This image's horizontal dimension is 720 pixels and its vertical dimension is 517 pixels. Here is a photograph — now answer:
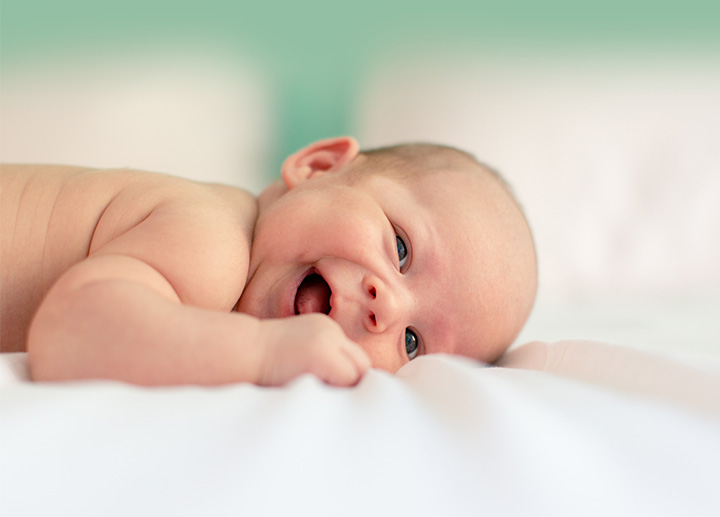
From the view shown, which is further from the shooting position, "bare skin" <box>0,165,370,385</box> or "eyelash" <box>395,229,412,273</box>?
"eyelash" <box>395,229,412,273</box>

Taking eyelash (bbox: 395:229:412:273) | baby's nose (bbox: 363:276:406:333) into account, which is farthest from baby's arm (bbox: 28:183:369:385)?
eyelash (bbox: 395:229:412:273)

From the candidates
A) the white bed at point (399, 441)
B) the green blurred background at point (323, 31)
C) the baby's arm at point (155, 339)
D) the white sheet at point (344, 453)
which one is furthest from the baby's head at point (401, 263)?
the green blurred background at point (323, 31)

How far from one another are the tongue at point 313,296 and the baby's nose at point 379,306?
0.09 meters

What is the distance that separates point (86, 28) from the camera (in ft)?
7.00

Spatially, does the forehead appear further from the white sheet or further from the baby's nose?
the white sheet

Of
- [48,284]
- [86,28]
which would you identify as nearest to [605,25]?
[86,28]

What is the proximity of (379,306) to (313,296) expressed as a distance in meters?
0.13

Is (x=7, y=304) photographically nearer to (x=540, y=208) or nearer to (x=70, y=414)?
(x=70, y=414)

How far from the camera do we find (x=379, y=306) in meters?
0.92

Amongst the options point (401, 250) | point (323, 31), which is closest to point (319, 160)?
point (401, 250)

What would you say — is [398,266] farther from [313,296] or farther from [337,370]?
[337,370]

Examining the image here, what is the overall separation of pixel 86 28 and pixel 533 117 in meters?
1.45

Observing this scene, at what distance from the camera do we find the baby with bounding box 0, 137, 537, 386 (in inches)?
26.6

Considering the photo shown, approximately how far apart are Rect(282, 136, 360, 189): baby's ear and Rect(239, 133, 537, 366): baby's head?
0.31 ft
